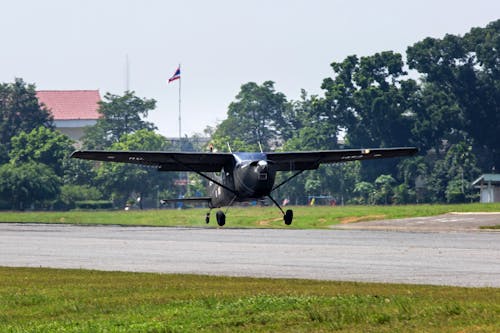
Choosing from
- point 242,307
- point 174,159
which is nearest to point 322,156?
point 174,159

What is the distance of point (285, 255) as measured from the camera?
42.6 metres

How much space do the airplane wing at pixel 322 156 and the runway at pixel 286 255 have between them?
3.82 m

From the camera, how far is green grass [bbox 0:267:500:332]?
752 inches

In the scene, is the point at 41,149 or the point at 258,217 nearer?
the point at 258,217

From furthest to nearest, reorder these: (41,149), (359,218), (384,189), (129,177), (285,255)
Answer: (129,177) < (41,149) < (384,189) < (359,218) < (285,255)

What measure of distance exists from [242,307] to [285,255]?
70.4 ft

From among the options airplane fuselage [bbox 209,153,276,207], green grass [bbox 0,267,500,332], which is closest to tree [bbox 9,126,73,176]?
airplane fuselage [bbox 209,153,276,207]

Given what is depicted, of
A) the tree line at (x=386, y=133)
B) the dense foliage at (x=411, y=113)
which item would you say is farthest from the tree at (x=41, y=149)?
the dense foliage at (x=411, y=113)

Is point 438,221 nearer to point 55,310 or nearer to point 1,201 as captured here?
point 55,310

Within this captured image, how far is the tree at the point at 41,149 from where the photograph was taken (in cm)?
14875

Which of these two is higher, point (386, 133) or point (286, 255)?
point (386, 133)

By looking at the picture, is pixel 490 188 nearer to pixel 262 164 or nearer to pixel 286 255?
pixel 262 164

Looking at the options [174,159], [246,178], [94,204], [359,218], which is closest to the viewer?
[246,178]

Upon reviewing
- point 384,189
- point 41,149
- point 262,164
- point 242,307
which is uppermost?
point 41,149
